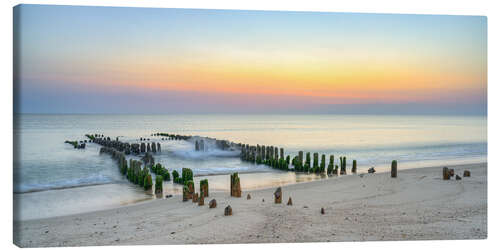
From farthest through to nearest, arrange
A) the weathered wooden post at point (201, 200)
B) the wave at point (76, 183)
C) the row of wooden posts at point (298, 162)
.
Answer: the row of wooden posts at point (298, 162), the wave at point (76, 183), the weathered wooden post at point (201, 200)

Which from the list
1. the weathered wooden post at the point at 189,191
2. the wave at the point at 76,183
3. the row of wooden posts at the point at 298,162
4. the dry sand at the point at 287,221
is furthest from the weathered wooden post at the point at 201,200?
the row of wooden posts at the point at 298,162

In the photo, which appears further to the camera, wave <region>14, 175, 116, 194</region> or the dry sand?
wave <region>14, 175, 116, 194</region>

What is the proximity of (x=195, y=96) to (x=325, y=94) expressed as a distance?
306cm

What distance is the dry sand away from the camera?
6.01 meters

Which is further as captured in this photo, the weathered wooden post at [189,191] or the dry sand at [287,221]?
the weathered wooden post at [189,191]

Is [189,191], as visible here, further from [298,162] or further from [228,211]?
[298,162]

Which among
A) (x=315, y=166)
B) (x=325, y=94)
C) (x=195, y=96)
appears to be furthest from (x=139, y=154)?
(x=325, y=94)

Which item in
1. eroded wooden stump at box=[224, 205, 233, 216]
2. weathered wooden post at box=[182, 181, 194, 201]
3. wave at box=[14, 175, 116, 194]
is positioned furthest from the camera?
wave at box=[14, 175, 116, 194]

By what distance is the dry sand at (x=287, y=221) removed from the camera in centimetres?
601

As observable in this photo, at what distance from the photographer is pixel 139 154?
20.3m

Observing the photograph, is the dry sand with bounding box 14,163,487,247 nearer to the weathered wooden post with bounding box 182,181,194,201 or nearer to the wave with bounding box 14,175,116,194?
the weathered wooden post with bounding box 182,181,194,201

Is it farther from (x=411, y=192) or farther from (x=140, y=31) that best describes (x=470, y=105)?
(x=140, y=31)

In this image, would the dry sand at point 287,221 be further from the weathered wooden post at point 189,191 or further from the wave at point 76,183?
the wave at point 76,183

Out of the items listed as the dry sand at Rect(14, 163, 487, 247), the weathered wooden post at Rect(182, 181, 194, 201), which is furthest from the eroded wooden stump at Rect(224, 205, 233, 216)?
the weathered wooden post at Rect(182, 181, 194, 201)
